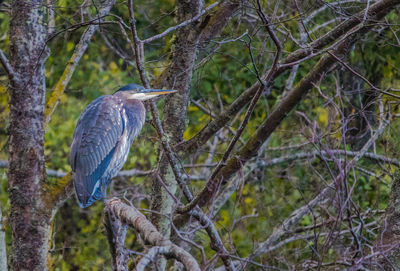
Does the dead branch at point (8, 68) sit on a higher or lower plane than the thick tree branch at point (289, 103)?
higher

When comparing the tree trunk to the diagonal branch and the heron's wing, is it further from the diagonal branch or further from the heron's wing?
the heron's wing

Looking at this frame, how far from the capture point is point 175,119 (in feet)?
13.3

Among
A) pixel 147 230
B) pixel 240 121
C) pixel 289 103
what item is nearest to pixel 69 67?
pixel 289 103

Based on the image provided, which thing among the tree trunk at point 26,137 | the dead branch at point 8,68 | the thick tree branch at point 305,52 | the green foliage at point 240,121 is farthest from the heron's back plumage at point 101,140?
the dead branch at point 8,68

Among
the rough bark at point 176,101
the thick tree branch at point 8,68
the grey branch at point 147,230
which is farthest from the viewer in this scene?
the rough bark at point 176,101

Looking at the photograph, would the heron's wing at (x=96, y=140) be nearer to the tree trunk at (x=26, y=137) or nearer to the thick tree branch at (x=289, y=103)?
the tree trunk at (x=26, y=137)

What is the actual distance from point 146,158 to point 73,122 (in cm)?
109

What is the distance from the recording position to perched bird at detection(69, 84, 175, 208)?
13.6ft

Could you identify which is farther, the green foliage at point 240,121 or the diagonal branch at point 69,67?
the green foliage at point 240,121

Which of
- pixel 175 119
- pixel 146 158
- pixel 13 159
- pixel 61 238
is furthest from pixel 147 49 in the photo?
pixel 61 238

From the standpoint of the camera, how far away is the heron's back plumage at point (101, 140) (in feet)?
13.6

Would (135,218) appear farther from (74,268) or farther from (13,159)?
(74,268)

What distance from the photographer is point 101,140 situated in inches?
171

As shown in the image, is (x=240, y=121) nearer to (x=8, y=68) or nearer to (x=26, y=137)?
(x=26, y=137)
